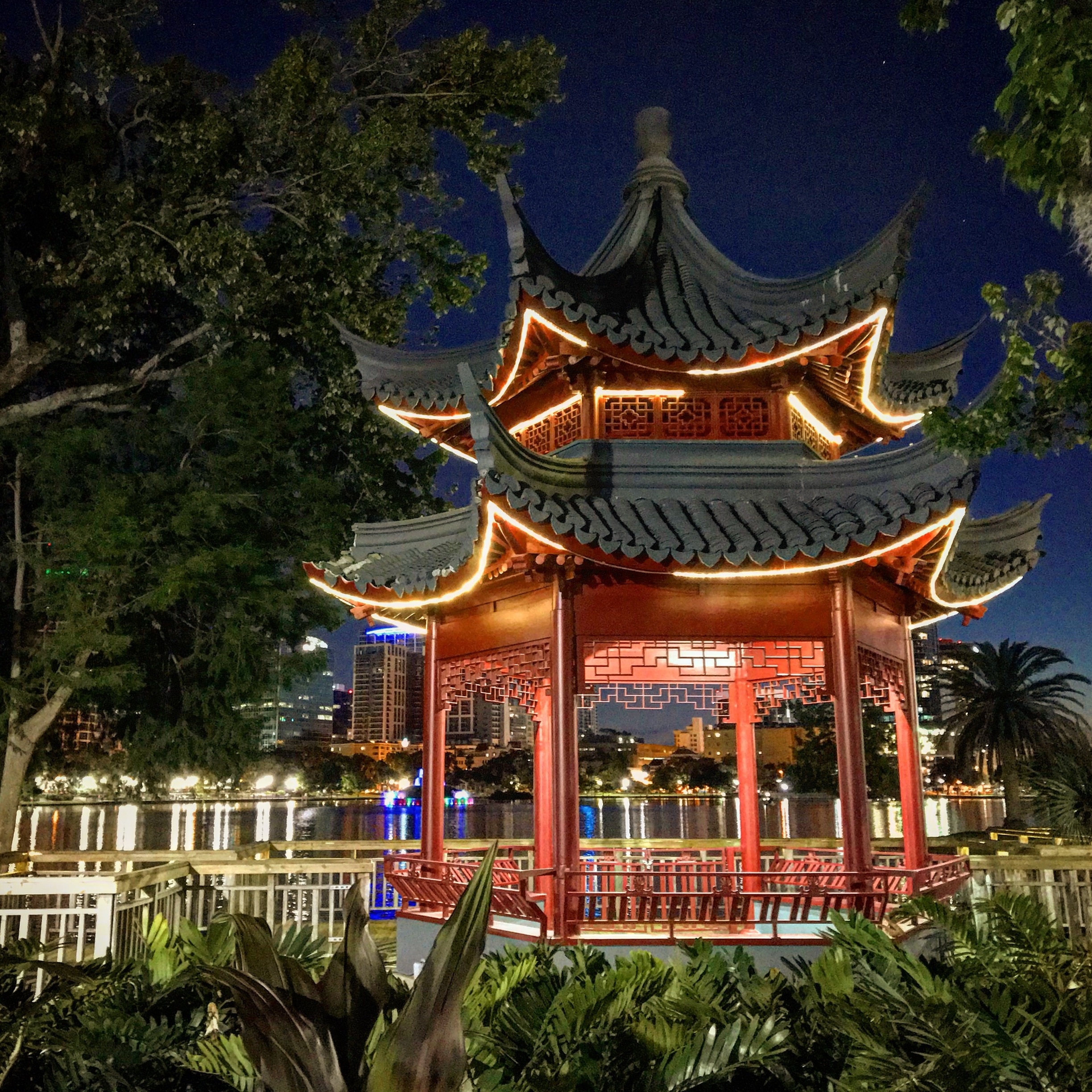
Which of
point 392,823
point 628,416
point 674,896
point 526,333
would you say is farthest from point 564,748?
point 392,823

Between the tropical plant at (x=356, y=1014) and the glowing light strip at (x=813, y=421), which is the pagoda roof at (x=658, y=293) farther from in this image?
the tropical plant at (x=356, y=1014)

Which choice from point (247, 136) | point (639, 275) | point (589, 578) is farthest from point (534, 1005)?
point (247, 136)

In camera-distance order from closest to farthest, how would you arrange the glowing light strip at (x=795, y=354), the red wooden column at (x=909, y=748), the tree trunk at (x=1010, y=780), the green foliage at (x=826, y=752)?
the glowing light strip at (x=795, y=354) < the red wooden column at (x=909, y=748) < the tree trunk at (x=1010, y=780) < the green foliage at (x=826, y=752)

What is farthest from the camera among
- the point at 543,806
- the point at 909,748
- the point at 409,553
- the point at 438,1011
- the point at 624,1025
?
the point at 543,806

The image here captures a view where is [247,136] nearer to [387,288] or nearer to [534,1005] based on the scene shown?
[387,288]

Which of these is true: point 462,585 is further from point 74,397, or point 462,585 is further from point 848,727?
point 74,397

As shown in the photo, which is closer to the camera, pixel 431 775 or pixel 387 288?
pixel 431 775

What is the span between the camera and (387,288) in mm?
19891

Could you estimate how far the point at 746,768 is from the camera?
13.2m

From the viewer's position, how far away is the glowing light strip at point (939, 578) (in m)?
9.22

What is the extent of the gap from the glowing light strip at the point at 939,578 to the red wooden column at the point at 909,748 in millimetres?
632

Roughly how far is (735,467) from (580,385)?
182 cm

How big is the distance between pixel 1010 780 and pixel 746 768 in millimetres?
31102

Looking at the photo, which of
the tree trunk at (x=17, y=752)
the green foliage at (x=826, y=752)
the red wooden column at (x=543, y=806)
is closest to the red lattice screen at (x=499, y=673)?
the red wooden column at (x=543, y=806)
